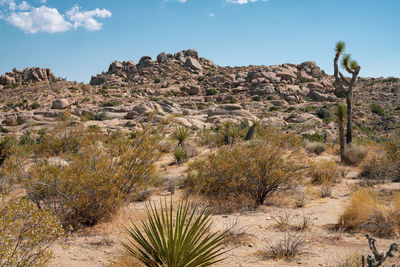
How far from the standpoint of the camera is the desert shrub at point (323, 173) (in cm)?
1059

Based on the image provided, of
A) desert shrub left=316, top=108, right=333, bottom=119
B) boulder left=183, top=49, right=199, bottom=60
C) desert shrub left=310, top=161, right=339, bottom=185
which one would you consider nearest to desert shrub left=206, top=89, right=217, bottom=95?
desert shrub left=316, top=108, right=333, bottom=119

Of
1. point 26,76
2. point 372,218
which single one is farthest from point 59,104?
point 372,218

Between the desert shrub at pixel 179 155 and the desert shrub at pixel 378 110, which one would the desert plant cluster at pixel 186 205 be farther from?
the desert shrub at pixel 378 110

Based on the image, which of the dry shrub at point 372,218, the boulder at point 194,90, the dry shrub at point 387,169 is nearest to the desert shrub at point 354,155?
the dry shrub at point 387,169

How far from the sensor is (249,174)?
794cm

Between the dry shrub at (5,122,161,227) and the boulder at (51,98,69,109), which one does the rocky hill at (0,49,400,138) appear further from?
the dry shrub at (5,122,161,227)

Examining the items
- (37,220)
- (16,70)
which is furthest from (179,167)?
(16,70)

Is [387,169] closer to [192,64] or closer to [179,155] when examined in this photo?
[179,155]

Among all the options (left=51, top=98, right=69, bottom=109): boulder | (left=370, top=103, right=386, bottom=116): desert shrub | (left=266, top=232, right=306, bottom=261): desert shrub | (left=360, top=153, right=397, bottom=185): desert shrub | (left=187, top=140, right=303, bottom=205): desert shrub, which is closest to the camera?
(left=266, top=232, right=306, bottom=261): desert shrub

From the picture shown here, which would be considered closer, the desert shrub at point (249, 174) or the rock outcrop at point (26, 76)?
the desert shrub at point (249, 174)

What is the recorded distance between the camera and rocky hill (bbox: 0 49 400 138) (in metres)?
31.5

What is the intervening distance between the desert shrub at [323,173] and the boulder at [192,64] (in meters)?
59.4

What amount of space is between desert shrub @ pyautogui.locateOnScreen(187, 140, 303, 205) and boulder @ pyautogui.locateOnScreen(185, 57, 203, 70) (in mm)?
61927

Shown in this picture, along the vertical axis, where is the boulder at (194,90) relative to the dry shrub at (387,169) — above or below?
above
